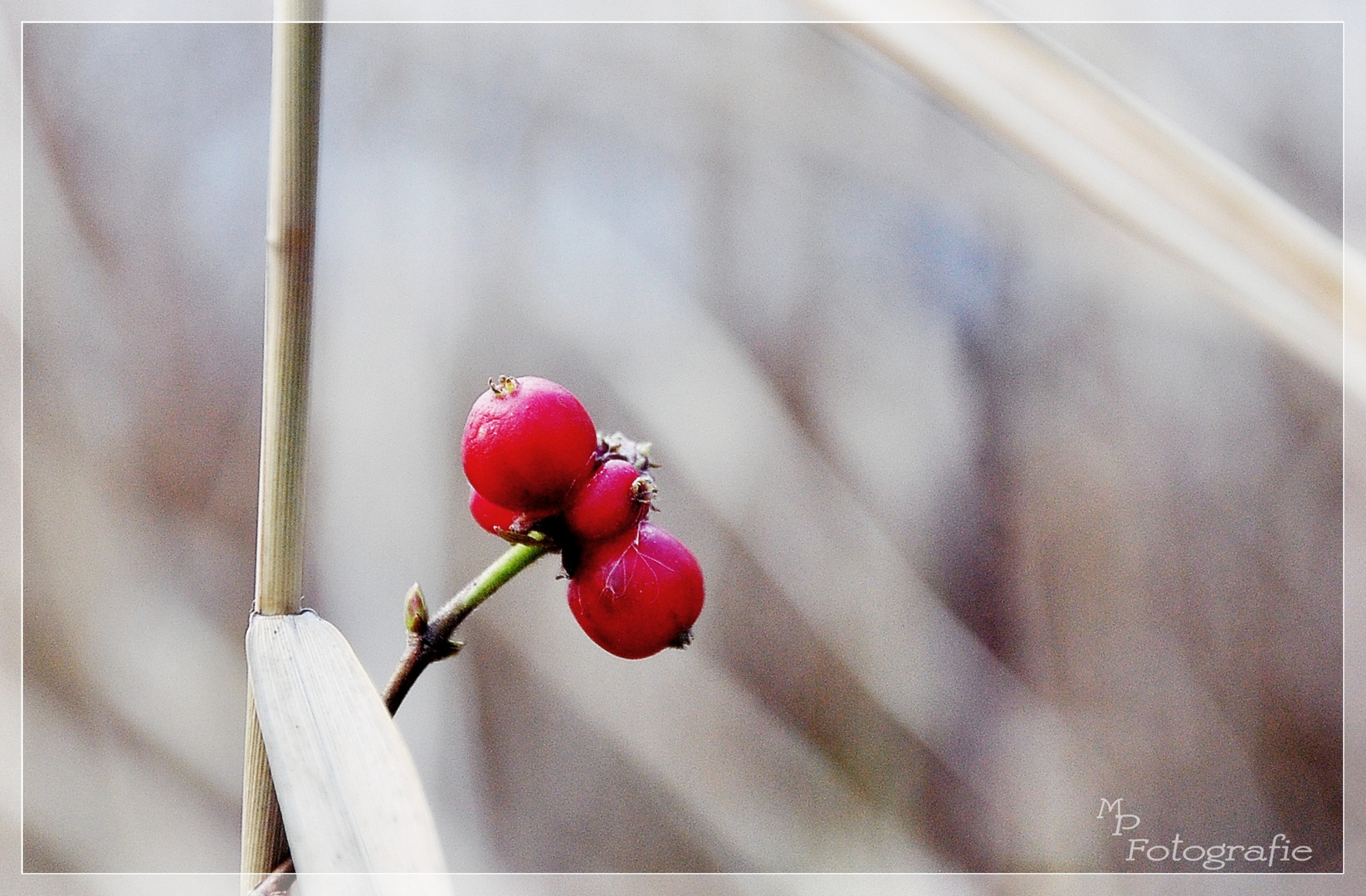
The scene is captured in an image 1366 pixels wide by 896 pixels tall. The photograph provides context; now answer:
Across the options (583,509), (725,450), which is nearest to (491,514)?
(583,509)

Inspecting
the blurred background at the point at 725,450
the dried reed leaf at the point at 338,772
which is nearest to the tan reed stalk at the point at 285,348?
the dried reed leaf at the point at 338,772

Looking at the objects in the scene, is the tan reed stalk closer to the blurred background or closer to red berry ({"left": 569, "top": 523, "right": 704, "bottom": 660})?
red berry ({"left": 569, "top": 523, "right": 704, "bottom": 660})

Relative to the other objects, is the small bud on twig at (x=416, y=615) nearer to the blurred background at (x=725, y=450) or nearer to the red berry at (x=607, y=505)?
the red berry at (x=607, y=505)

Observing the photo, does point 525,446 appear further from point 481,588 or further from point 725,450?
point 725,450

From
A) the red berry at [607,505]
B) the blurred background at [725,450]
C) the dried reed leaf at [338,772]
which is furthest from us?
the blurred background at [725,450]

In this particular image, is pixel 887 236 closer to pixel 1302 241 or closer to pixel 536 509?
pixel 1302 241

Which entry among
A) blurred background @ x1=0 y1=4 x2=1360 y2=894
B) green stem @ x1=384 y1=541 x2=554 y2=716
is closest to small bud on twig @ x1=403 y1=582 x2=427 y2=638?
green stem @ x1=384 y1=541 x2=554 y2=716

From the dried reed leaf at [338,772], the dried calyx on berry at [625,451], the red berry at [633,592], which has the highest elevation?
the dried calyx on berry at [625,451]
